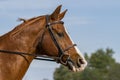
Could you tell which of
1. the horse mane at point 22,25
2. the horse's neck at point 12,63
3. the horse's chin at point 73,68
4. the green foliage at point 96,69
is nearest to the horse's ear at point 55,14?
the horse mane at point 22,25

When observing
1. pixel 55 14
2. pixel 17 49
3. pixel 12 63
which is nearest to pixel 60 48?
pixel 55 14

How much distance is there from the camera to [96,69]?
15025 cm

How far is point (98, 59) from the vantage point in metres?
150

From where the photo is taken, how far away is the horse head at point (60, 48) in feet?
41.2

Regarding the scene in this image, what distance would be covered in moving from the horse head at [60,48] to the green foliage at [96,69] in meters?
118

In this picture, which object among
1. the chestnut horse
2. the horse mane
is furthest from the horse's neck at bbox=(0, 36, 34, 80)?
the horse mane

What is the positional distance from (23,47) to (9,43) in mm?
332

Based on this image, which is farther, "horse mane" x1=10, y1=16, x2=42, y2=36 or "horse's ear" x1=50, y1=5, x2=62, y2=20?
"horse's ear" x1=50, y1=5, x2=62, y2=20

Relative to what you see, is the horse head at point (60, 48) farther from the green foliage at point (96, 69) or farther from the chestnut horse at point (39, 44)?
the green foliage at point (96, 69)

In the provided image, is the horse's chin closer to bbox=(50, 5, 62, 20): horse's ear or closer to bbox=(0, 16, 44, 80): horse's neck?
bbox=(0, 16, 44, 80): horse's neck

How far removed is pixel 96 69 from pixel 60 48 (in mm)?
138142

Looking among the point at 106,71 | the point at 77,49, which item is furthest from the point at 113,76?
the point at 77,49

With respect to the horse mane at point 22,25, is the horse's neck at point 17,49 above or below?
below

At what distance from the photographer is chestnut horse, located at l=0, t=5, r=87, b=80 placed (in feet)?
40.8
